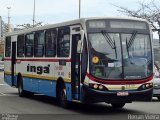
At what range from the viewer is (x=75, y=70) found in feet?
54.5

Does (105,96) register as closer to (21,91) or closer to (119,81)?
(119,81)

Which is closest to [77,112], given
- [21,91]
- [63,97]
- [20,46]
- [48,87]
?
[63,97]

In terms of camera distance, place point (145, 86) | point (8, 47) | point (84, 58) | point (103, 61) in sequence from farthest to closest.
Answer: point (8, 47)
point (145, 86)
point (84, 58)
point (103, 61)

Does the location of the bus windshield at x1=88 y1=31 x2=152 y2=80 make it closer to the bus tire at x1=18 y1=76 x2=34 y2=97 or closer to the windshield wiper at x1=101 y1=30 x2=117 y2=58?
the windshield wiper at x1=101 y1=30 x2=117 y2=58

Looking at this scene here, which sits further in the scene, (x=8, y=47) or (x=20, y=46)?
(x=8, y=47)

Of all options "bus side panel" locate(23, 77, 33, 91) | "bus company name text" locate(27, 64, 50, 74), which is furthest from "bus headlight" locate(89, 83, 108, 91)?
"bus side panel" locate(23, 77, 33, 91)

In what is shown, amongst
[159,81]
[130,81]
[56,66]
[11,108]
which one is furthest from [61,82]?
[159,81]

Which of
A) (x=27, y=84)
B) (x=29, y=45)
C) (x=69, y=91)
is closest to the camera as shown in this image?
(x=69, y=91)

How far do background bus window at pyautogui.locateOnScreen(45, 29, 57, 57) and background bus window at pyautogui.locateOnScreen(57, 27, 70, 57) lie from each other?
0.45 m

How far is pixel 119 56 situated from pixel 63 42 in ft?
8.79

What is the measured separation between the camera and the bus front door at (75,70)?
16.2 metres

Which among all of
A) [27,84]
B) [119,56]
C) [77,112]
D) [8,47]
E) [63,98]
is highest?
[8,47]

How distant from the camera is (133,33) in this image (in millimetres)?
16344

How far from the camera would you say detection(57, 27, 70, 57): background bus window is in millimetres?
17344
